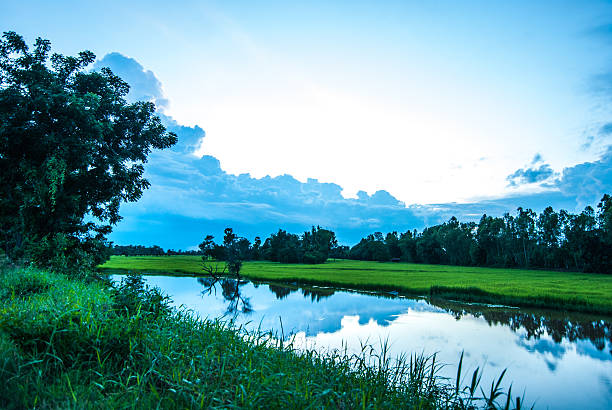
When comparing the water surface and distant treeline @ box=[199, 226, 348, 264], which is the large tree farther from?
distant treeline @ box=[199, 226, 348, 264]

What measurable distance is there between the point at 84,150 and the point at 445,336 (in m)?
20.4

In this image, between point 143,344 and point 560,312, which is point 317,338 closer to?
point 143,344

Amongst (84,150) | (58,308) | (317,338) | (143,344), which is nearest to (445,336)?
(317,338)

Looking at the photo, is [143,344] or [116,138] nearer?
[143,344]

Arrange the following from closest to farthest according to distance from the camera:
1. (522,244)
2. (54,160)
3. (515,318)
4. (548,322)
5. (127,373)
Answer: (127,373), (54,160), (548,322), (515,318), (522,244)

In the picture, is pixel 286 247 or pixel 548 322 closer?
pixel 548 322

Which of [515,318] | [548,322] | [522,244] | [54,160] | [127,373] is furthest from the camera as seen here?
[522,244]

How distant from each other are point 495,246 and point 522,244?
6.21 metres

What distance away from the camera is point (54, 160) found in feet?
50.3

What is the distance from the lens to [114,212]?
21.8 m

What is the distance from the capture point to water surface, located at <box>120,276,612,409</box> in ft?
36.2

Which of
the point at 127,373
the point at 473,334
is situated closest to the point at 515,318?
the point at 473,334

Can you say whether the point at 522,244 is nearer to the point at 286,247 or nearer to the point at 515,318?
the point at 286,247

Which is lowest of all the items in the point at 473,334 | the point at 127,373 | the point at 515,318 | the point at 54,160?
the point at 473,334
